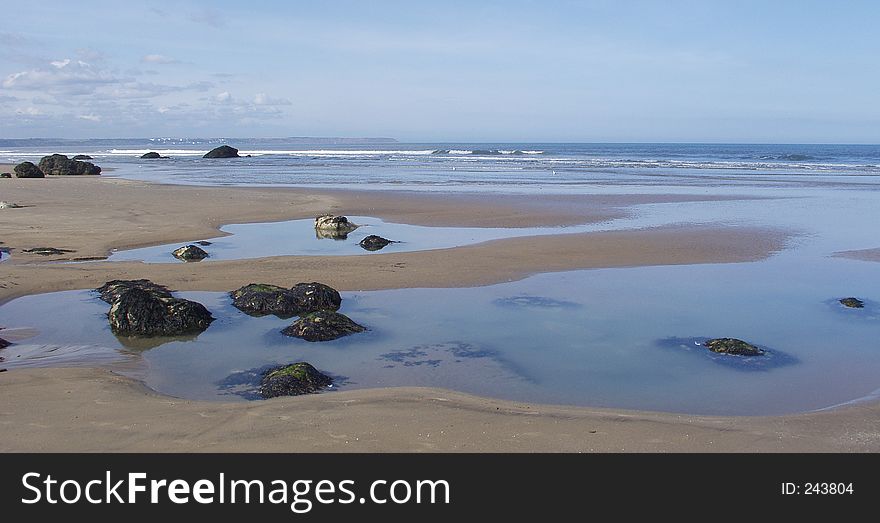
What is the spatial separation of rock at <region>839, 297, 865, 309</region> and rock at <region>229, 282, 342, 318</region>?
7.78 m

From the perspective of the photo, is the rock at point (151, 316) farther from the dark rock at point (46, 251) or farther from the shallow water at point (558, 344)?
the dark rock at point (46, 251)

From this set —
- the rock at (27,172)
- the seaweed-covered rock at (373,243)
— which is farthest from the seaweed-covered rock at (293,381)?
the rock at (27,172)

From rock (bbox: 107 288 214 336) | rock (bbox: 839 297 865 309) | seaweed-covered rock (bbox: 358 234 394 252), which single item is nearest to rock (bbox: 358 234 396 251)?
seaweed-covered rock (bbox: 358 234 394 252)

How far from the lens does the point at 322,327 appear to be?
369 inches

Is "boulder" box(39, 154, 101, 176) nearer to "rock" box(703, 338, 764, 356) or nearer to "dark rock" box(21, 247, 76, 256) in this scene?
"dark rock" box(21, 247, 76, 256)

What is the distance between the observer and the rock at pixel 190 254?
14352 millimetres

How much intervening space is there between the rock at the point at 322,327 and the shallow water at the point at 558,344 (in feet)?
0.51

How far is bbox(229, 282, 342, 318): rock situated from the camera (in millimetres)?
10544

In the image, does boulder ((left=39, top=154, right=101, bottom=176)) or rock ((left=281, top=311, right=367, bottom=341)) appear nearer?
rock ((left=281, top=311, right=367, bottom=341))

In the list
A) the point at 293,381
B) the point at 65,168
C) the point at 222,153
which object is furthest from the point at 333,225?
the point at 222,153

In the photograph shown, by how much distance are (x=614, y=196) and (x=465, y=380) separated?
23315 mm

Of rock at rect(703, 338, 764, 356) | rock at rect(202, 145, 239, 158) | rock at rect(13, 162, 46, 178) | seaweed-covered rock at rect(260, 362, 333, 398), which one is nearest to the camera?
seaweed-covered rock at rect(260, 362, 333, 398)
